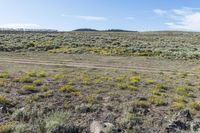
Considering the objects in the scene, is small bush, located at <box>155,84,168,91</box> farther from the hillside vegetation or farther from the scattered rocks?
the hillside vegetation

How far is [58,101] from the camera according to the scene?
12.7 metres

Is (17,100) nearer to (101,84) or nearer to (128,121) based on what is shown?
(128,121)

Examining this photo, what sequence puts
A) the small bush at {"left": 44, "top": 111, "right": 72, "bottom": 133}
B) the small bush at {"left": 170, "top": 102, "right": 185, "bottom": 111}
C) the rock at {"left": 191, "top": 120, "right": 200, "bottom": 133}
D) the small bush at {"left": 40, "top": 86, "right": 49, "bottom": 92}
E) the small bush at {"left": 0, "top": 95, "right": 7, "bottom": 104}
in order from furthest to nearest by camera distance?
the small bush at {"left": 40, "top": 86, "right": 49, "bottom": 92}, the small bush at {"left": 170, "top": 102, "right": 185, "bottom": 111}, the small bush at {"left": 0, "top": 95, "right": 7, "bottom": 104}, the rock at {"left": 191, "top": 120, "right": 200, "bottom": 133}, the small bush at {"left": 44, "top": 111, "right": 72, "bottom": 133}

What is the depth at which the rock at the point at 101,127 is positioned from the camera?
9.70m

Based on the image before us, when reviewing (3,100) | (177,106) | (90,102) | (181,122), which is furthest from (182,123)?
(3,100)

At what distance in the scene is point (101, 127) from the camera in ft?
32.5

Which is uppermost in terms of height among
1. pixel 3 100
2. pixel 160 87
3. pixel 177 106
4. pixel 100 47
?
pixel 3 100

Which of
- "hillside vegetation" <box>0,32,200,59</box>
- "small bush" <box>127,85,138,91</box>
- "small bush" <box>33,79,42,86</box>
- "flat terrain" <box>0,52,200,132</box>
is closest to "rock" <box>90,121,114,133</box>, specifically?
"flat terrain" <box>0,52,200,132</box>

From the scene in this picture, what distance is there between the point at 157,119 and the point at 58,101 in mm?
4107

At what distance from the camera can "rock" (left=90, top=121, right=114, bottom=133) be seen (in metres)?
9.70

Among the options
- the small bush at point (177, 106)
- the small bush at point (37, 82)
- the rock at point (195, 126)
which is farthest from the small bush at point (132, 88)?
the rock at point (195, 126)

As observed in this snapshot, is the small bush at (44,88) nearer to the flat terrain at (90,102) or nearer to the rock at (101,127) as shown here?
the flat terrain at (90,102)

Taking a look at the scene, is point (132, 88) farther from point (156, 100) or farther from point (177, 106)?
point (177, 106)

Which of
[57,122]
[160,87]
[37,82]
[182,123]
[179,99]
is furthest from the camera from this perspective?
[160,87]
